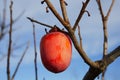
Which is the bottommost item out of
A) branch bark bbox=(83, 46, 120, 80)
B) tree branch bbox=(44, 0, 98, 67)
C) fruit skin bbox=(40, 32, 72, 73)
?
branch bark bbox=(83, 46, 120, 80)

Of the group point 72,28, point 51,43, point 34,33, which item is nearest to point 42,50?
point 51,43

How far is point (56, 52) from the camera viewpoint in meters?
1.69

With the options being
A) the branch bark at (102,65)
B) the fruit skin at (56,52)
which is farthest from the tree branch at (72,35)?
the fruit skin at (56,52)

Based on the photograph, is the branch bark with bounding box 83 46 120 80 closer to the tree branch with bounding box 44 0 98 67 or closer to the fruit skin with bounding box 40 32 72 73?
the tree branch with bounding box 44 0 98 67

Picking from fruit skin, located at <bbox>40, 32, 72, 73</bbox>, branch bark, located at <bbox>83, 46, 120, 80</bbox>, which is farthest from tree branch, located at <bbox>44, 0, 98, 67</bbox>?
fruit skin, located at <bbox>40, 32, 72, 73</bbox>

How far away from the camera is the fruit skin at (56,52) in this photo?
167cm

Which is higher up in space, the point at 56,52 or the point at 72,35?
the point at 72,35

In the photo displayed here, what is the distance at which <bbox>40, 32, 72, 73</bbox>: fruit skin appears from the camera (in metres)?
1.67

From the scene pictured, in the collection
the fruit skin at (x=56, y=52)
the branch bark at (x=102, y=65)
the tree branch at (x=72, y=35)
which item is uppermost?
the tree branch at (x=72, y=35)

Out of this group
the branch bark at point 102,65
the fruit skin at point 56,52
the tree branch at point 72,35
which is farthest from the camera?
the fruit skin at point 56,52

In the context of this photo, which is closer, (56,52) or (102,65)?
(102,65)

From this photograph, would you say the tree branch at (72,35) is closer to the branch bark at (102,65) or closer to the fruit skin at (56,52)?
the branch bark at (102,65)

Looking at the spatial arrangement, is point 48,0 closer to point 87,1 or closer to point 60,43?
point 87,1

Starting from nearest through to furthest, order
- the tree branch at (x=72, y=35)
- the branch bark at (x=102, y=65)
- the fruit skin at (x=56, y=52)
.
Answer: the tree branch at (x=72, y=35)
the branch bark at (x=102, y=65)
the fruit skin at (x=56, y=52)
